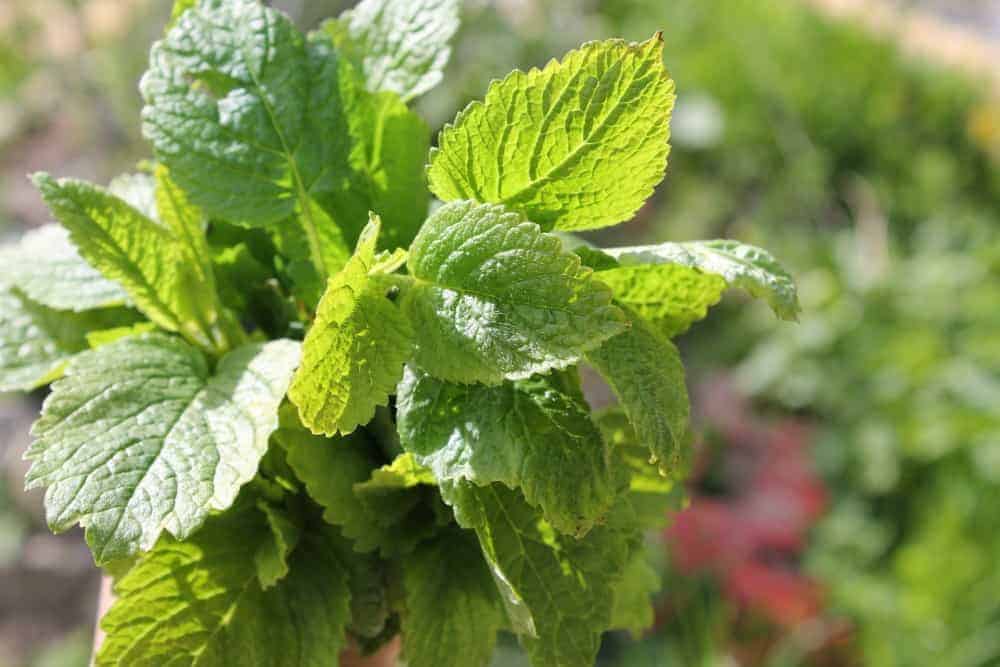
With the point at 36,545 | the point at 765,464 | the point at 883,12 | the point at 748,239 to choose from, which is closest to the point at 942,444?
the point at 765,464

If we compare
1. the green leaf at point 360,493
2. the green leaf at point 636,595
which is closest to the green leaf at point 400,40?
the green leaf at point 360,493

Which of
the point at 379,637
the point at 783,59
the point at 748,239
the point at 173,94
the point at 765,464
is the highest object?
the point at 173,94

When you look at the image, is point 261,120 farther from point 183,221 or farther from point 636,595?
point 636,595

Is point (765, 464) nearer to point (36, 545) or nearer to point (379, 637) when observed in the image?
point (36, 545)

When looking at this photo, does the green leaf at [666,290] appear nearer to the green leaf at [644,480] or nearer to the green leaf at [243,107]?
the green leaf at [644,480]

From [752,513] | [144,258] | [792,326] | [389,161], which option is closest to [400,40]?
[389,161]

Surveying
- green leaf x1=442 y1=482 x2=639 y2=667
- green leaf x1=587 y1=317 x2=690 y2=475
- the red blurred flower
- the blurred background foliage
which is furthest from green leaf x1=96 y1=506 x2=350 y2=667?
the red blurred flower
